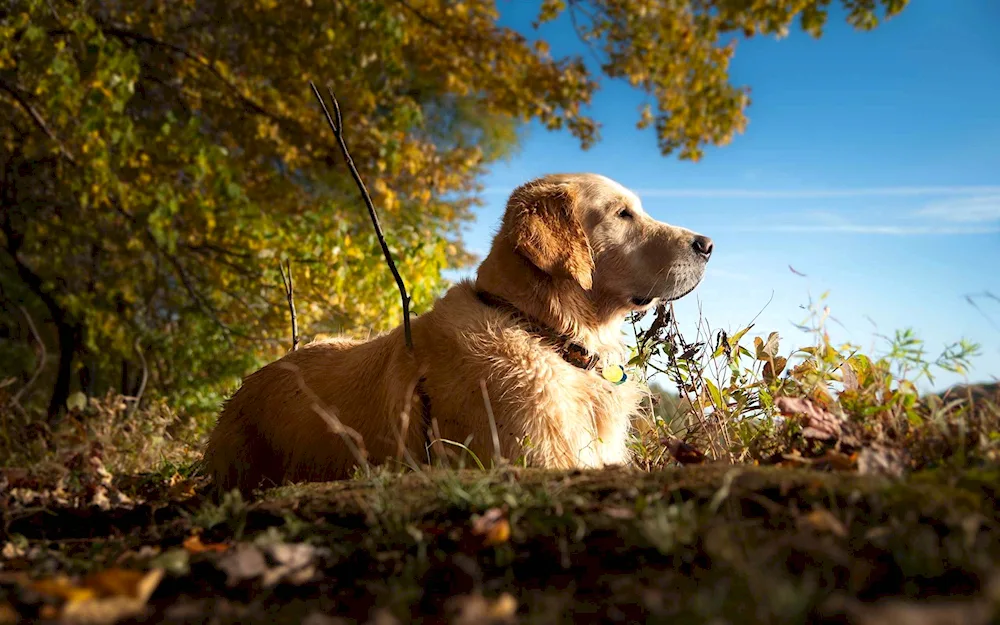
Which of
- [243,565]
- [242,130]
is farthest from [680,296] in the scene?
[242,130]

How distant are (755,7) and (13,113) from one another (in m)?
10.8

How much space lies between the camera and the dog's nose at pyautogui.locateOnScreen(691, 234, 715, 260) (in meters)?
4.09

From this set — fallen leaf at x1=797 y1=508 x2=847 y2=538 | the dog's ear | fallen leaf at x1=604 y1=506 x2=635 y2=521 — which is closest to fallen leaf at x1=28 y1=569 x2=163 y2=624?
fallen leaf at x1=604 y1=506 x2=635 y2=521

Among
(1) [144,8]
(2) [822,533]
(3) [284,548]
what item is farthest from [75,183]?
(2) [822,533]

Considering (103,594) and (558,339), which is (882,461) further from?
(103,594)

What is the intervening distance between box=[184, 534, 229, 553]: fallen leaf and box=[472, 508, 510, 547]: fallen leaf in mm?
684

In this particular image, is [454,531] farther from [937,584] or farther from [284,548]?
[937,584]

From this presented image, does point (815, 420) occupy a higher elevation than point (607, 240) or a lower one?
lower

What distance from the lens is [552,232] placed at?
3824 millimetres

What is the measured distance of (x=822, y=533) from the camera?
1557 millimetres

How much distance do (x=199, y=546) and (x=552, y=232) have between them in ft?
7.58

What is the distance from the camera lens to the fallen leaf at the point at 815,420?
8.73 ft

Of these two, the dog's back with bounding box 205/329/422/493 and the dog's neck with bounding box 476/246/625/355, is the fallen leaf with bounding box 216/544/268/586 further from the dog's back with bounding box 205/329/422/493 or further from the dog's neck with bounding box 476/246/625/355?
the dog's neck with bounding box 476/246/625/355

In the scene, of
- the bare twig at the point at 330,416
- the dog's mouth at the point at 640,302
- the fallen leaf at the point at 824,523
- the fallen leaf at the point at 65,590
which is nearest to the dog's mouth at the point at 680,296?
the dog's mouth at the point at 640,302
